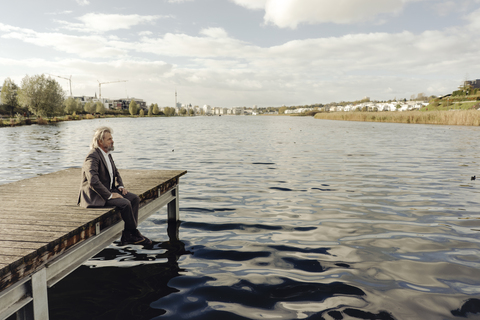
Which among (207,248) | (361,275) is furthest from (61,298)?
(361,275)

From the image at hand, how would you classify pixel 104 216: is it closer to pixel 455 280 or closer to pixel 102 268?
pixel 102 268

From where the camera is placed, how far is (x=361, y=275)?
19.1ft

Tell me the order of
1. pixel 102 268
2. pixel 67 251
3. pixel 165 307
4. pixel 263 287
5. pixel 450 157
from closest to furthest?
1. pixel 67 251
2. pixel 165 307
3. pixel 263 287
4. pixel 102 268
5. pixel 450 157

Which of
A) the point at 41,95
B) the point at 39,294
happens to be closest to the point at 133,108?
the point at 41,95

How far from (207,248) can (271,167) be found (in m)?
11.1

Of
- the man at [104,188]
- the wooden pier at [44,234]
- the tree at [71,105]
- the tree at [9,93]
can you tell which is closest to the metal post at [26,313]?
the wooden pier at [44,234]

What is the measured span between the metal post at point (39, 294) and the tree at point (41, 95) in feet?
291

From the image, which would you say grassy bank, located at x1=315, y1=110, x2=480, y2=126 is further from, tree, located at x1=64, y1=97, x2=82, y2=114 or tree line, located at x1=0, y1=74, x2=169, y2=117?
tree, located at x1=64, y1=97, x2=82, y2=114

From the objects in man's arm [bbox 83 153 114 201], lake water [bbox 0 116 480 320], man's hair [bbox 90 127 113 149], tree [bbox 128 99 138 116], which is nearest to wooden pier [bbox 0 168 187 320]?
man's arm [bbox 83 153 114 201]

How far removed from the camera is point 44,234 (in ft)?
14.4

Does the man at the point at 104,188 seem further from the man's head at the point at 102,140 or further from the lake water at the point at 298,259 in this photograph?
the lake water at the point at 298,259

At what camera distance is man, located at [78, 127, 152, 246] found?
582 cm

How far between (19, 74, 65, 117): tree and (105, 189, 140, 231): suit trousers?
86508mm

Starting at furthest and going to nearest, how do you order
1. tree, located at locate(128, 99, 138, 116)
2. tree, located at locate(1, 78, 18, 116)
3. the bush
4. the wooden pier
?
tree, located at locate(128, 99, 138, 116), tree, located at locate(1, 78, 18, 116), the bush, the wooden pier
